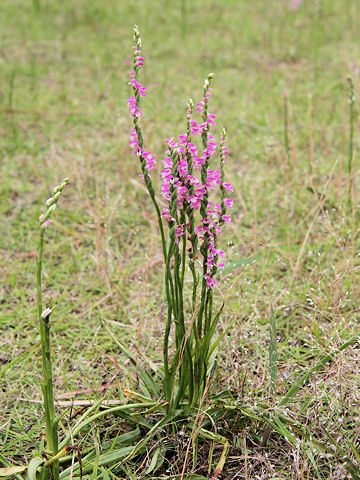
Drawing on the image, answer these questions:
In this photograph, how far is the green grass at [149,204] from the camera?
189 centimetres

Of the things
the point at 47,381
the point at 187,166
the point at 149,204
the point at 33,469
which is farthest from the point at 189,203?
the point at 149,204

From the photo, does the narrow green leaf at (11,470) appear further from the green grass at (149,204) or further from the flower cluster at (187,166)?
the flower cluster at (187,166)

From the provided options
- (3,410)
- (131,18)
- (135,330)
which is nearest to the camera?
(3,410)

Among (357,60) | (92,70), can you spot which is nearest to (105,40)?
(92,70)

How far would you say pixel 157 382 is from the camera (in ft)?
6.44

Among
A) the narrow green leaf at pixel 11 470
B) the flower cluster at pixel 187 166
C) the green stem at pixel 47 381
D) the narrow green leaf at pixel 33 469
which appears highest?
the flower cluster at pixel 187 166

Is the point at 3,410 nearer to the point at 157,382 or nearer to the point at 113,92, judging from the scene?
the point at 157,382

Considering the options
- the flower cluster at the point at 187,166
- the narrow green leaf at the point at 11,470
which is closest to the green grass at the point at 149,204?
the narrow green leaf at the point at 11,470

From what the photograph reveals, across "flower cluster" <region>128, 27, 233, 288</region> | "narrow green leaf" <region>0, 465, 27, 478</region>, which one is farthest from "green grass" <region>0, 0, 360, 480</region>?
"flower cluster" <region>128, 27, 233, 288</region>

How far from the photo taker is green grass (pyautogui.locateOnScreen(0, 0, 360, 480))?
74.5 inches

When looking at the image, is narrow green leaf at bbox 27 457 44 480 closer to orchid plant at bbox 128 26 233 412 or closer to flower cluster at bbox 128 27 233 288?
orchid plant at bbox 128 26 233 412

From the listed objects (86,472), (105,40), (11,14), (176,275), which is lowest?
(86,472)

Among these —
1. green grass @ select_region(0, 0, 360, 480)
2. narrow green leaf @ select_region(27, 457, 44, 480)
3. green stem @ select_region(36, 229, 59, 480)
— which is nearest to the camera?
green stem @ select_region(36, 229, 59, 480)

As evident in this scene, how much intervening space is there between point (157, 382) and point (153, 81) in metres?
3.60
